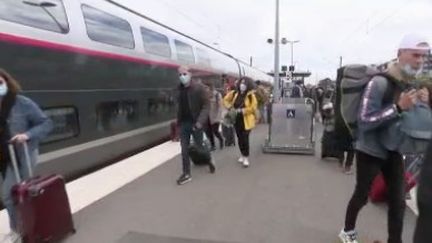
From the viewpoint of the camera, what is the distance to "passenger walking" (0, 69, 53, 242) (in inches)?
170

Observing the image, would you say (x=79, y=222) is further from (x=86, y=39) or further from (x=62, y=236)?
(x=86, y=39)

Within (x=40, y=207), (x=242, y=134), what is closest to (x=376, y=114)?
(x=40, y=207)

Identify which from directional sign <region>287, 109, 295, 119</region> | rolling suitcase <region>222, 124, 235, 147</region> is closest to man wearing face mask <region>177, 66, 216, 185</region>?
directional sign <region>287, 109, 295, 119</region>

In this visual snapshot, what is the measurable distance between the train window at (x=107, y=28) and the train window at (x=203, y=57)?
20.9 feet

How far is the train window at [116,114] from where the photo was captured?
855 cm

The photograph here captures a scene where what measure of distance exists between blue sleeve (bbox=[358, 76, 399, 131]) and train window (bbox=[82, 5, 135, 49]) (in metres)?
5.14

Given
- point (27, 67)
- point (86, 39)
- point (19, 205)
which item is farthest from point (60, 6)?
point (19, 205)

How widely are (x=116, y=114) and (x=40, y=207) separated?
507cm

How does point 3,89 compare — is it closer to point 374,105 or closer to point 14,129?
point 14,129

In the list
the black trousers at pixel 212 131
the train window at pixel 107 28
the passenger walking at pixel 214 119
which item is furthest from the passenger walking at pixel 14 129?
the black trousers at pixel 212 131

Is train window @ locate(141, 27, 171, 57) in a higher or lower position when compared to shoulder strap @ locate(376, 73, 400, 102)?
higher

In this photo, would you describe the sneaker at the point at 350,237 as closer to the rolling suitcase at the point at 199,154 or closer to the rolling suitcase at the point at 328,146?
the rolling suitcase at the point at 199,154

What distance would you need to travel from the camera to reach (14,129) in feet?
14.5

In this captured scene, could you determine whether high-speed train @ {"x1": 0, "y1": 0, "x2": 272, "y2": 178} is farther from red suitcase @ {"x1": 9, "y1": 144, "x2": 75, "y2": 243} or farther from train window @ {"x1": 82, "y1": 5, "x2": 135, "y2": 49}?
red suitcase @ {"x1": 9, "y1": 144, "x2": 75, "y2": 243}
